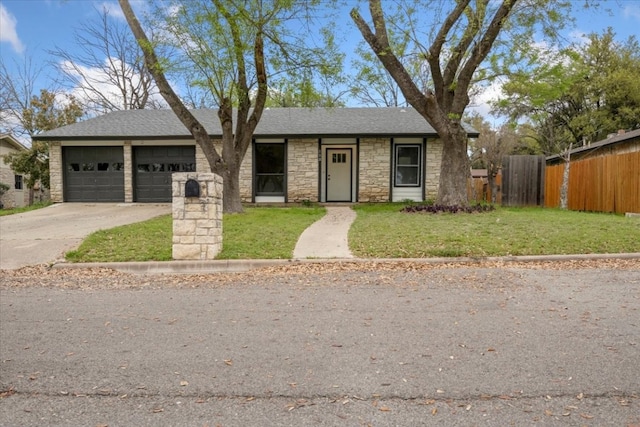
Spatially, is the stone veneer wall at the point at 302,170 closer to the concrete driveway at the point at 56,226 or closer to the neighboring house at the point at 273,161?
the neighboring house at the point at 273,161

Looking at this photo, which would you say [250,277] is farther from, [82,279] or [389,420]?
[389,420]

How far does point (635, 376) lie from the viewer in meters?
2.72

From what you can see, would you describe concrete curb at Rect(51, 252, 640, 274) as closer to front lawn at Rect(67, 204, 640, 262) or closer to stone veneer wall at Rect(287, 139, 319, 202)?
front lawn at Rect(67, 204, 640, 262)

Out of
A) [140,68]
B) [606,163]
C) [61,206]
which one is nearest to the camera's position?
[606,163]

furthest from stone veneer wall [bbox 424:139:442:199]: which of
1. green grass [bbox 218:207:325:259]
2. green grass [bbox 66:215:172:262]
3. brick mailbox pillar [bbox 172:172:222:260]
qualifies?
brick mailbox pillar [bbox 172:172:222:260]

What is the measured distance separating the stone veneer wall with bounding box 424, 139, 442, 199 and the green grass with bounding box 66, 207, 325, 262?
6951 mm

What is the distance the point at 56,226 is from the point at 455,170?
36.4 ft

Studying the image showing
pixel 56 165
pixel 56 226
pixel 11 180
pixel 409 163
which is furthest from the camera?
pixel 11 180

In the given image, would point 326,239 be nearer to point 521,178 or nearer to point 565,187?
point 521,178

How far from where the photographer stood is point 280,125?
1672cm

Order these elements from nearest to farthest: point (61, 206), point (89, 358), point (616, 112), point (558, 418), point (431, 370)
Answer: point (558, 418) → point (431, 370) → point (89, 358) → point (61, 206) → point (616, 112)

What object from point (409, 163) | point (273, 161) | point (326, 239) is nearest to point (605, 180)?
point (409, 163)

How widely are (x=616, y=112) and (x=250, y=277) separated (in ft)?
96.0

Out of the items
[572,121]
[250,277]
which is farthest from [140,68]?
[572,121]
